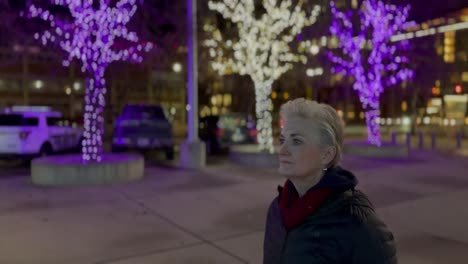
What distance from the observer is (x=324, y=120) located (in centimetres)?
231

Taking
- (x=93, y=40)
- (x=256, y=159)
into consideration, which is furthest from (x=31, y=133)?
(x=256, y=159)

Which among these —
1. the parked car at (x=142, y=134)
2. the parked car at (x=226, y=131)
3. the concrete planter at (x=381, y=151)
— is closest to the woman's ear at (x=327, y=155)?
the concrete planter at (x=381, y=151)

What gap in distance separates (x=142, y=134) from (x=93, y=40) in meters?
5.22

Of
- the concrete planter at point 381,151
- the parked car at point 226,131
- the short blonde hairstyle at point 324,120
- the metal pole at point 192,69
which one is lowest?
the concrete planter at point 381,151

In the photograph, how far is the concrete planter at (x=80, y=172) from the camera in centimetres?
1053

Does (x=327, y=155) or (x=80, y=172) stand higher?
(x=327, y=155)

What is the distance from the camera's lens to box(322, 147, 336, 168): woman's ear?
7.56ft

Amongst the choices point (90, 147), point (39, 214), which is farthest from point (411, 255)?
point (90, 147)

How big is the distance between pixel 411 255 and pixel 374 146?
11.0 m

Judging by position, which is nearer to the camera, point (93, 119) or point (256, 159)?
point (93, 119)

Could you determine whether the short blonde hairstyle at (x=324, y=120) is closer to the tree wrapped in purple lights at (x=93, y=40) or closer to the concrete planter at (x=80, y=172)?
the concrete planter at (x=80, y=172)

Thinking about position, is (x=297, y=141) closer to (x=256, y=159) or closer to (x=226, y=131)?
(x=256, y=159)

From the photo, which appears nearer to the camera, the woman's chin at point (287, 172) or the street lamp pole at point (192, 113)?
the woman's chin at point (287, 172)

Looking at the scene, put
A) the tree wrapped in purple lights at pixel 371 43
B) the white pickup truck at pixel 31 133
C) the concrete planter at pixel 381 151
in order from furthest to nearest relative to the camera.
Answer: the tree wrapped in purple lights at pixel 371 43 → the concrete planter at pixel 381 151 → the white pickup truck at pixel 31 133
